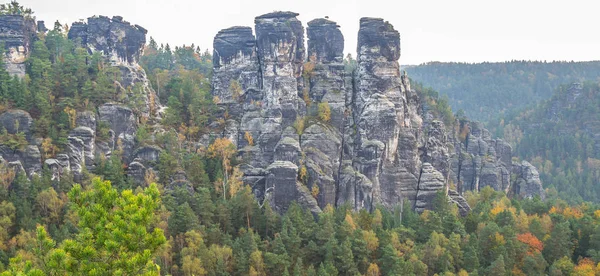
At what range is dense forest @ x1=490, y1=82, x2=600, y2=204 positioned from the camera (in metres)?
113

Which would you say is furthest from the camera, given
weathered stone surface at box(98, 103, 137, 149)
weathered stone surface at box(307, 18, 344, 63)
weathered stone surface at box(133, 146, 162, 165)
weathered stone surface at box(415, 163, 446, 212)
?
weathered stone surface at box(307, 18, 344, 63)

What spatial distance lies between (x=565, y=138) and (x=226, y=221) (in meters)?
106

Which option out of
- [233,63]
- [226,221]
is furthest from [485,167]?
[226,221]

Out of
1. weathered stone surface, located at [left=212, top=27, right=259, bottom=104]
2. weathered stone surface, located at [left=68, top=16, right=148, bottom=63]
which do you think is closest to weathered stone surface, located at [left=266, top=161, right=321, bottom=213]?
weathered stone surface, located at [left=212, top=27, right=259, bottom=104]

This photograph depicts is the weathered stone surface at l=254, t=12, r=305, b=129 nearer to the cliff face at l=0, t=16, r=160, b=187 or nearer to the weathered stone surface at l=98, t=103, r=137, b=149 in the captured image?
the cliff face at l=0, t=16, r=160, b=187

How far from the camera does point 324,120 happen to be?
7069 centimetres

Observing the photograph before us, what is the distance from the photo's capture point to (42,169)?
58969 mm

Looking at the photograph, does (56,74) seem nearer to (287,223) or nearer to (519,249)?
(287,223)

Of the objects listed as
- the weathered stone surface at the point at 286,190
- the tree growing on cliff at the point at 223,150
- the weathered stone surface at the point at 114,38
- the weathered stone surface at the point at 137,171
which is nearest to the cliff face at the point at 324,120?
the weathered stone surface at the point at 286,190

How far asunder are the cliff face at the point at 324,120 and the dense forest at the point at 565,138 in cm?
4275

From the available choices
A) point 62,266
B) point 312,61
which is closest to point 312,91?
point 312,61

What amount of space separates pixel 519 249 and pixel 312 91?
33.9m

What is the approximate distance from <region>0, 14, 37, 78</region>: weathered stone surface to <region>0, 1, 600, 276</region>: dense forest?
1.14 m

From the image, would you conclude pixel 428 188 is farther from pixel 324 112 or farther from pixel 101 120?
pixel 101 120
